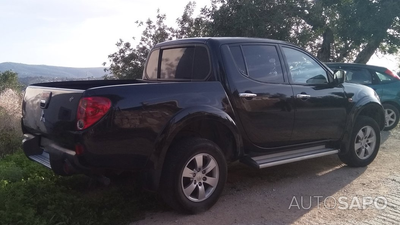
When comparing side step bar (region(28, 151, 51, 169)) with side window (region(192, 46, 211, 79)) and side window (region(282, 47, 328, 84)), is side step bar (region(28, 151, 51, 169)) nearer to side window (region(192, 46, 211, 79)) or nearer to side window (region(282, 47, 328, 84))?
side window (region(192, 46, 211, 79))

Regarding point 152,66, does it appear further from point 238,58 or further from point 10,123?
point 10,123

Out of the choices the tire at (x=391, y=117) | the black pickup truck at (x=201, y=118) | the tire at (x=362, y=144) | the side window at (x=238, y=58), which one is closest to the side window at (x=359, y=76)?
the tire at (x=391, y=117)

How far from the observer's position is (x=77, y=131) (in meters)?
3.62

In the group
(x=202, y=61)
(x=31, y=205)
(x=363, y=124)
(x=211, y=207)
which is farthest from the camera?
(x=363, y=124)

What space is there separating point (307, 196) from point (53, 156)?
3.04 meters

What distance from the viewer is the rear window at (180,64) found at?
4.79m

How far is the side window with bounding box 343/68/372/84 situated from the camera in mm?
9336

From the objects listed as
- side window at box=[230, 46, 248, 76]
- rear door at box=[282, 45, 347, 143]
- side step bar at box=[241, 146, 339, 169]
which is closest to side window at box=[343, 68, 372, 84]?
rear door at box=[282, 45, 347, 143]

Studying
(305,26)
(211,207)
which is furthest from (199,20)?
(211,207)

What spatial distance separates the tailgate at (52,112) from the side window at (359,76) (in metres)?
7.34

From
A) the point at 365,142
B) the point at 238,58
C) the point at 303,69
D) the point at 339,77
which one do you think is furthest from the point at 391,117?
the point at 238,58

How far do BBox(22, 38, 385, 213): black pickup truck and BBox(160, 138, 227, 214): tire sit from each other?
0.01 m

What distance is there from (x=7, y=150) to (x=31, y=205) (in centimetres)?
342

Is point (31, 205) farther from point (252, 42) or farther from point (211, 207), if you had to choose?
point (252, 42)
